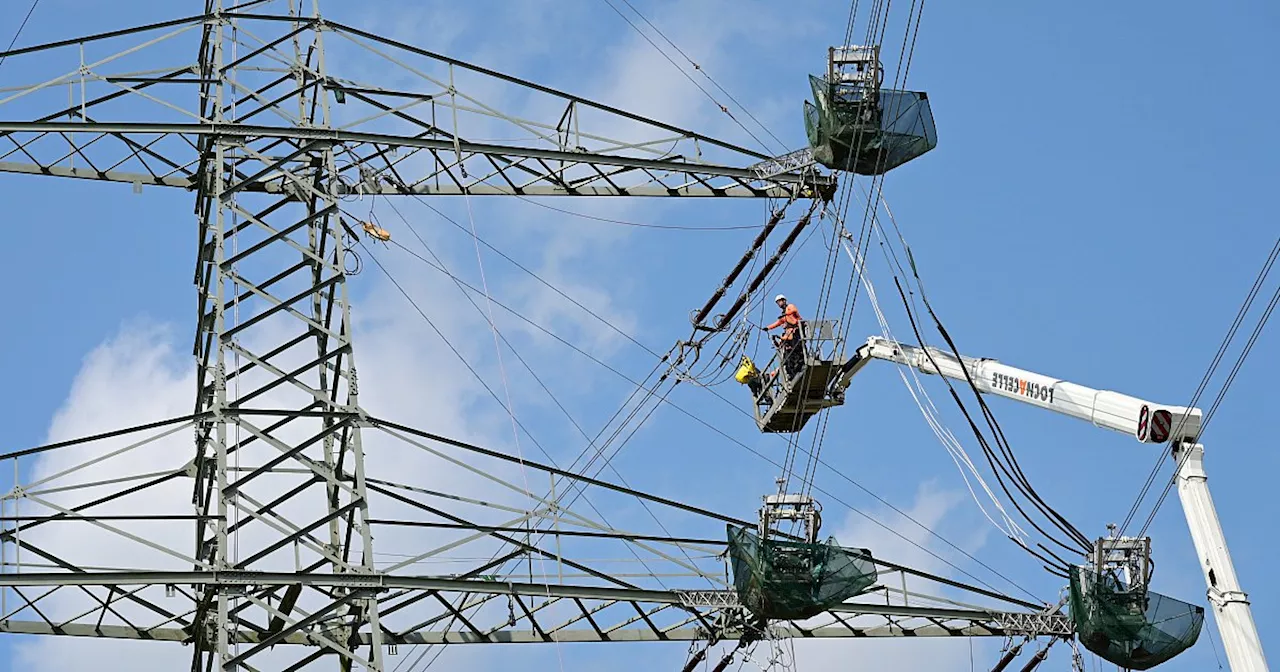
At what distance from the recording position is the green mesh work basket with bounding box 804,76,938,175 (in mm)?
34469

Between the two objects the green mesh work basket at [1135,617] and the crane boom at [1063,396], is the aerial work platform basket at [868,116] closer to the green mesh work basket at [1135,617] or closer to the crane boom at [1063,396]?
the crane boom at [1063,396]

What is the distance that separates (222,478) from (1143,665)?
10687mm

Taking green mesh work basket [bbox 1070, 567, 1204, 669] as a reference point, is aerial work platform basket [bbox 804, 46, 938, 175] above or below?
A: above

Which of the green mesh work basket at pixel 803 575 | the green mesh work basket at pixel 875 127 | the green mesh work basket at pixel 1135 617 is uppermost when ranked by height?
the green mesh work basket at pixel 875 127

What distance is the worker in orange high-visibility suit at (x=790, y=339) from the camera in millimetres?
38250

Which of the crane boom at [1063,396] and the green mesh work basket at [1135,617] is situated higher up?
the crane boom at [1063,396]

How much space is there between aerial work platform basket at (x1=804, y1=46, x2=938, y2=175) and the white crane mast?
109 inches

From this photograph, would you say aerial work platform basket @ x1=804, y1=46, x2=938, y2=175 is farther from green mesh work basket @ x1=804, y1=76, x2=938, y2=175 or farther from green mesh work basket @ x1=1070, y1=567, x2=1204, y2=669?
green mesh work basket @ x1=1070, y1=567, x2=1204, y2=669

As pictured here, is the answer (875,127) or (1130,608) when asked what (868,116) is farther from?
(1130,608)

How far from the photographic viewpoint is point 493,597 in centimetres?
3472

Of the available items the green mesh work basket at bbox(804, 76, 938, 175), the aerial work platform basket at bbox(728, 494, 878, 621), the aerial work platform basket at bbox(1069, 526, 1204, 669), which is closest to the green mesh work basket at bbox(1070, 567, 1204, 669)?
the aerial work platform basket at bbox(1069, 526, 1204, 669)

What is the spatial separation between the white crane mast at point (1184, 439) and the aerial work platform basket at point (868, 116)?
2772 millimetres

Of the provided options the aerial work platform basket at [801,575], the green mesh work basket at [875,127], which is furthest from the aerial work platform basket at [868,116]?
the aerial work platform basket at [801,575]

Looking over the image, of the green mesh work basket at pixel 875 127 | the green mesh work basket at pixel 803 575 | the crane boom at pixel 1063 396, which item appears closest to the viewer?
the crane boom at pixel 1063 396
